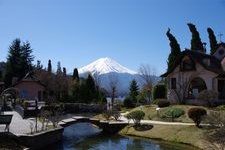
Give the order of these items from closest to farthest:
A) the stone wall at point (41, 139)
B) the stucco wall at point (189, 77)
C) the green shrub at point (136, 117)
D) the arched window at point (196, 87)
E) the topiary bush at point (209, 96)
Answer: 1. the stone wall at point (41, 139)
2. the green shrub at point (136, 117)
3. the topiary bush at point (209, 96)
4. the stucco wall at point (189, 77)
5. the arched window at point (196, 87)

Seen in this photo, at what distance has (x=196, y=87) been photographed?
45.3m

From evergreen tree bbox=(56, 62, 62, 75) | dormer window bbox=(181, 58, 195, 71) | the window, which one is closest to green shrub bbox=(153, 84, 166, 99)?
the window

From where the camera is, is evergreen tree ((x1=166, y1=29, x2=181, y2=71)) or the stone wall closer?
the stone wall

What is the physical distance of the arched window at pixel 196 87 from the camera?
44219 millimetres

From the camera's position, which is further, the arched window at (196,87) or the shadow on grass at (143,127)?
the arched window at (196,87)

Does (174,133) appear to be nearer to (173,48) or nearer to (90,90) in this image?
(173,48)

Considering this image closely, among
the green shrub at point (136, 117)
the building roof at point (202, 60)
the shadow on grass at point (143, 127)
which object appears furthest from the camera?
the building roof at point (202, 60)

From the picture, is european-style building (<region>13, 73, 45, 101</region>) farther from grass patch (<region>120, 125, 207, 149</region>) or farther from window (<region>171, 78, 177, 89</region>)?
grass patch (<region>120, 125, 207, 149</region>)

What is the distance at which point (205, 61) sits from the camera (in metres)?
43.7

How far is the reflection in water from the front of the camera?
1045 inches

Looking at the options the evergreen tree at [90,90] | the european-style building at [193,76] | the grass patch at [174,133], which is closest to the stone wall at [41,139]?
the grass patch at [174,133]

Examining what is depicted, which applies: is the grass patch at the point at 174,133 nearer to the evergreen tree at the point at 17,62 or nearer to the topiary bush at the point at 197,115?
the topiary bush at the point at 197,115

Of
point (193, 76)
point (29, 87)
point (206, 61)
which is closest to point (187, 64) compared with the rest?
point (193, 76)

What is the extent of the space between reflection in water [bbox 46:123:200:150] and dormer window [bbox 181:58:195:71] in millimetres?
14124
